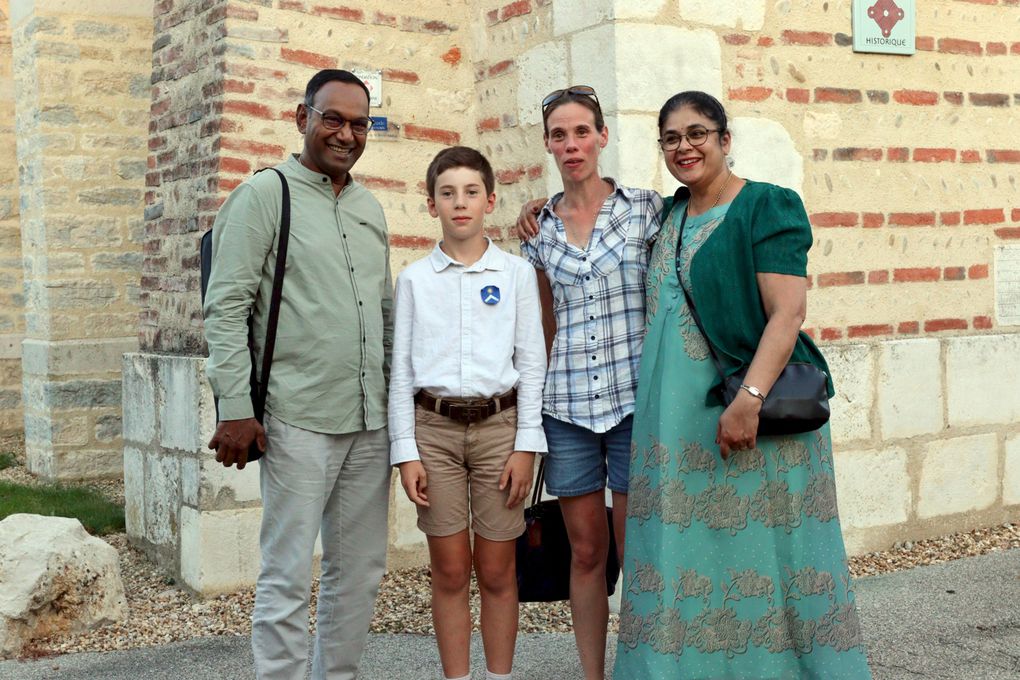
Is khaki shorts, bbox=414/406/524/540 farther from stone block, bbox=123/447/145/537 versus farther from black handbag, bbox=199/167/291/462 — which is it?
stone block, bbox=123/447/145/537

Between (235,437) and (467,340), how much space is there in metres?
0.70

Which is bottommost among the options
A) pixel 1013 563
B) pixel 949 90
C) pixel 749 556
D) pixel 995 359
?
pixel 1013 563

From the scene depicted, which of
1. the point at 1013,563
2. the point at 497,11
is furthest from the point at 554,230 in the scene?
the point at 1013,563

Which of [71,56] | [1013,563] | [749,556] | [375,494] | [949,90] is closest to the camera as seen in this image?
[749,556]

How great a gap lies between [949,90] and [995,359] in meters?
1.37

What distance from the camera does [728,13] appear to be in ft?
16.7

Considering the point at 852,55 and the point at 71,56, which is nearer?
the point at 852,55

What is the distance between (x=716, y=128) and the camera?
3230mm

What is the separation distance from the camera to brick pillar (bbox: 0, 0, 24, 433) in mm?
10570

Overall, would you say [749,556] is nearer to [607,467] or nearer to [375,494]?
[607,467]

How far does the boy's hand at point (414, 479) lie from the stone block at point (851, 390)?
2.74 m

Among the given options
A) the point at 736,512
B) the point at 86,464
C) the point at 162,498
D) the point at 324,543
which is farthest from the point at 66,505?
the point at 736,512

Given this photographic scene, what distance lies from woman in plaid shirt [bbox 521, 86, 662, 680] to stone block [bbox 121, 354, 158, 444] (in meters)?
2.81

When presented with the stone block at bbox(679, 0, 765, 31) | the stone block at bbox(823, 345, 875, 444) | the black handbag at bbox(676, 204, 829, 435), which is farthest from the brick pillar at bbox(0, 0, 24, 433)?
the black handbag at bbox(676, 204, 829, 435)
